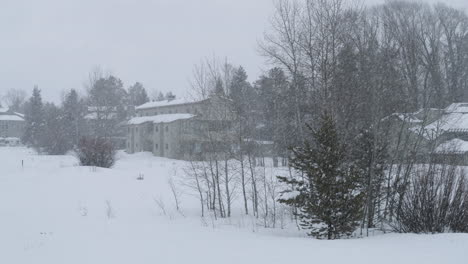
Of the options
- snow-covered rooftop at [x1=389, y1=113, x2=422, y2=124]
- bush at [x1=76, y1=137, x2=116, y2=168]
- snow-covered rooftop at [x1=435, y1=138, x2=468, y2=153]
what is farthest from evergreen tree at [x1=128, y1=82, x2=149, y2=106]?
snow-covered rooftop at [x1=389, y1=113, x2=422, y2=124]

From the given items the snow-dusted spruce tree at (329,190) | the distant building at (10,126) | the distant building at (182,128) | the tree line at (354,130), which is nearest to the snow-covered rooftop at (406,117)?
the tree line at (354,130)

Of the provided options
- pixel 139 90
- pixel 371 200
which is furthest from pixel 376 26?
pixel 139 90

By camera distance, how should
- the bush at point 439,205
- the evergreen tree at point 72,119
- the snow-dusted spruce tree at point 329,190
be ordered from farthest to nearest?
1. the evergreen tree at point 72,119
2. the bush at point 439,205
3. the snow-dusted spruce tree at point 329,190

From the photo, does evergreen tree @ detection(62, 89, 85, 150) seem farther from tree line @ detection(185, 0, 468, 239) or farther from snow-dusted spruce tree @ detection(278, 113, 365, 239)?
snow-dusted spruce tree @ detection(278, 113, 365, 239)

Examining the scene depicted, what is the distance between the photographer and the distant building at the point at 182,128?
16.9m

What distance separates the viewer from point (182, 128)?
82.2 ft

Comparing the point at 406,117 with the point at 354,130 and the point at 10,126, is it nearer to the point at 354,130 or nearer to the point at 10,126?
the point at 354,130

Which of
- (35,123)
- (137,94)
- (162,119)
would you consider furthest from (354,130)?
(137,94)

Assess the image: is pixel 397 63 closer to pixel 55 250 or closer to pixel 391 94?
pixel 391 94

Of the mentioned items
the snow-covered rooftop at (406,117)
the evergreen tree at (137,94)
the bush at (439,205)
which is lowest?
the bush at (439,205)

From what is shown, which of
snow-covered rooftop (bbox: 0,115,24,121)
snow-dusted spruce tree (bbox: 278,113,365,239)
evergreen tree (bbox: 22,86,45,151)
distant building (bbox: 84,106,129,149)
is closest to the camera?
snow-dusted spruce tree (bbox: 278,113,365,239)

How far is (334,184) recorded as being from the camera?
1073 centimetres

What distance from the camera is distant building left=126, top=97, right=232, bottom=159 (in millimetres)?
16922

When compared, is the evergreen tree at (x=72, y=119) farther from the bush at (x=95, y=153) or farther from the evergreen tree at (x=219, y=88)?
the evergreen tree at (x=219, y=88)
